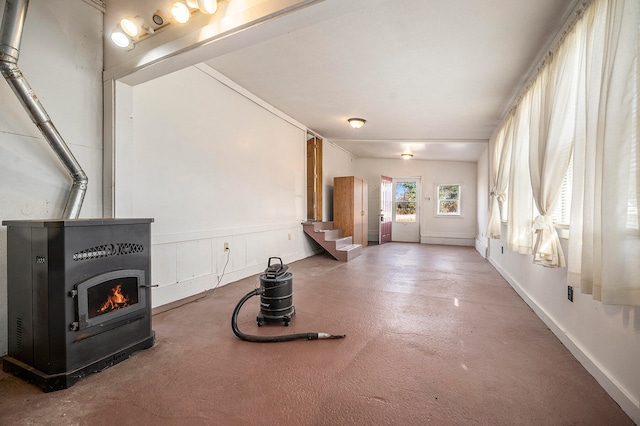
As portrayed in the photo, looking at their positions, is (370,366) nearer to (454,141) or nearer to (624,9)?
(624,9)

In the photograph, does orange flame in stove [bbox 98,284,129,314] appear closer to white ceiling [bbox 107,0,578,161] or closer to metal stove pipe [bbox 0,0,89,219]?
metal stove pipe [bbox 0,0,89,219]

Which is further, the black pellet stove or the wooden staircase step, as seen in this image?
the wooden staircase step

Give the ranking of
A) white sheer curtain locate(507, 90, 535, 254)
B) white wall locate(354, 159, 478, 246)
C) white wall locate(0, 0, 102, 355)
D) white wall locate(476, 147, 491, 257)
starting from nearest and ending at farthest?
white wall locate(0, 0, 102, 355) < white sheer curtain locate(507, 90, 535, 254) < white wall locate(476, 147, 491, 257) < white wall locate(354, 159, 478, 246)

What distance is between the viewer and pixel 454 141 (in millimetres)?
6742

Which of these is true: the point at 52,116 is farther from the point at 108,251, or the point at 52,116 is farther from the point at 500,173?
the point at 500,173

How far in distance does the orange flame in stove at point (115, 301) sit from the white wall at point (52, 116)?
0.81 metres

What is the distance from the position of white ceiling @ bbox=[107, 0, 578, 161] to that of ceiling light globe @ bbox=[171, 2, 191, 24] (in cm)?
36

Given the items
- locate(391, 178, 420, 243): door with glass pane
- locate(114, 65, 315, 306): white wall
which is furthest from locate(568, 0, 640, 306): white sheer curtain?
locate(391, 178, 420, 243): door with glass pane

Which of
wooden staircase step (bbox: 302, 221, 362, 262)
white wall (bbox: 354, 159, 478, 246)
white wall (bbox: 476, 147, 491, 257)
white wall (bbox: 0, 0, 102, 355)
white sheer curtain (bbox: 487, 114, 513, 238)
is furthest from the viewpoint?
white wall (bbox: 354, 159, 478, 246)

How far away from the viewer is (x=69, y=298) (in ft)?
5.92

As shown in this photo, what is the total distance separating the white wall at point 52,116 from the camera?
2.13 m

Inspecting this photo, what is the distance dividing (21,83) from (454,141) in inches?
278

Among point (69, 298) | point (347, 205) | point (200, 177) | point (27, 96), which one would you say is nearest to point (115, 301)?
point (69, 298)

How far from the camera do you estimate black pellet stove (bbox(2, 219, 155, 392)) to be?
5.86ft
